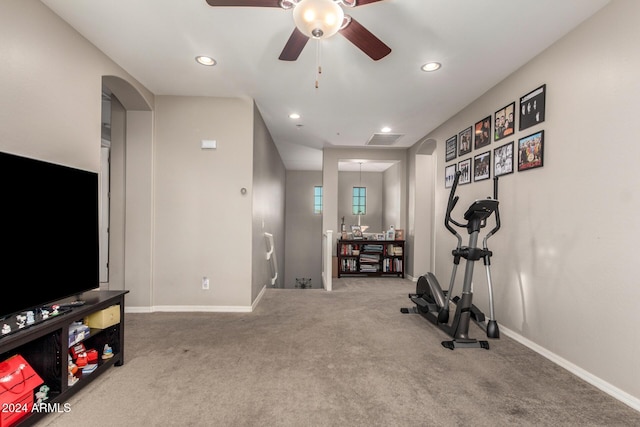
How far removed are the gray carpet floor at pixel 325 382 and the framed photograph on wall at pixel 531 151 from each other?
64.9 inches

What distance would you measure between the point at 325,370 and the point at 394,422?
2.24ft

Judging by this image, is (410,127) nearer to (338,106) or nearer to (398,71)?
(338,106)

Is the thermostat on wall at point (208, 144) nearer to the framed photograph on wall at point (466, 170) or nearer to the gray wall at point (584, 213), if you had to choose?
the framed photograph on wall at point (466, 170)

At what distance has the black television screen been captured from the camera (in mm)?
1581

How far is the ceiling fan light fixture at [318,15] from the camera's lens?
4.70 ft

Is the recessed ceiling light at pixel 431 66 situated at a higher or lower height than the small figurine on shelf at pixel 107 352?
higher

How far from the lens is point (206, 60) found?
2.77 meters

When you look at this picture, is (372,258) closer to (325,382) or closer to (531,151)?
(531,151)

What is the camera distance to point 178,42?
248 centimetres

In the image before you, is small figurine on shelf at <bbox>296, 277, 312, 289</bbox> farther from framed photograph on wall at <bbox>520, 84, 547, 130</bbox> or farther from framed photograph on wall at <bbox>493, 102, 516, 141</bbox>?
framed photograph on wall at <bbox>520, 84, 547, 130</bbox>

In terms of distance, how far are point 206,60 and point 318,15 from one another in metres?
1.75

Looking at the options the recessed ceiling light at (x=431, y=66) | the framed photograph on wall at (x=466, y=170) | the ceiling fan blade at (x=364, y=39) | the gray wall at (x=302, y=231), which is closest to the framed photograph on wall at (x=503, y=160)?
the framed photograph on wall at (x=466, y=170)

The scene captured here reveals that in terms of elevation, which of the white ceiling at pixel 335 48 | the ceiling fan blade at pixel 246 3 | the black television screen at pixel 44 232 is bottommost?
the black television screen at pixel 44 232

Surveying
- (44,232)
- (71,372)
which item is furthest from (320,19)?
(71,372)
